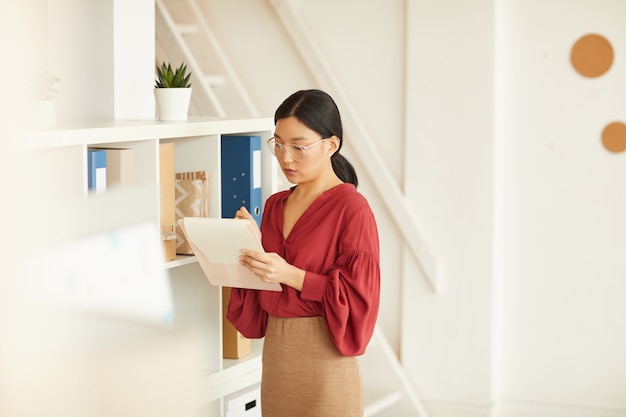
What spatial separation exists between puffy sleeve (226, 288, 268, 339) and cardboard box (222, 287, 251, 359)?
67 centimetres

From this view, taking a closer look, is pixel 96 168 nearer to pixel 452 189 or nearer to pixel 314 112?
pixel 314 112

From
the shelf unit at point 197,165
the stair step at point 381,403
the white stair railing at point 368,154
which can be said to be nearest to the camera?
the shelf unit at point 197,165

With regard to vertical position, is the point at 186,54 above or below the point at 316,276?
above

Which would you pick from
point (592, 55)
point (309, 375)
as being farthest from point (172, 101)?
point (592, 55)

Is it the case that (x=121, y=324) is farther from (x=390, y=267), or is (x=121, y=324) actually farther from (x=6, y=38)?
(x=390, y=267)

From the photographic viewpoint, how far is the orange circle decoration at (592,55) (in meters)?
3.46

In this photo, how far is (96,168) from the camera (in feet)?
6.82

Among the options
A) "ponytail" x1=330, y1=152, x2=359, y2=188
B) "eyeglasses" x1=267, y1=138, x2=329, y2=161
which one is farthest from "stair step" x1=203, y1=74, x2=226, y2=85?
"eyeglasses" x1=267, y1=138, x2=329, y2=161

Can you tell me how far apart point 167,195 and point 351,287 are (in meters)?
0.70

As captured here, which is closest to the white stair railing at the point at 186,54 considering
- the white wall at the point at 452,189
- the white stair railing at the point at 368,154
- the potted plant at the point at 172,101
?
the white stair railing at the point at 368,154

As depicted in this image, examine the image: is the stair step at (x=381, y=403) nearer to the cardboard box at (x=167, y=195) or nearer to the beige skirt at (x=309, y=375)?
the cardboard box at (x=167, y=195)

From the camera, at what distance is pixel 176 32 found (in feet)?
11.7

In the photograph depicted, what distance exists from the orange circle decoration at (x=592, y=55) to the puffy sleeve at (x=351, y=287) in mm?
1880

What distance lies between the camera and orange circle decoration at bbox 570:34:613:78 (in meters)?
3.46
